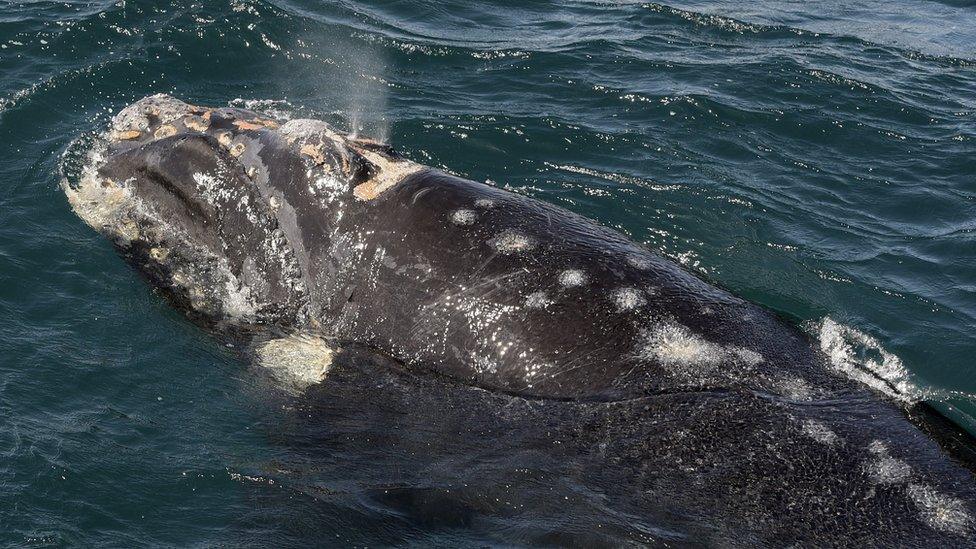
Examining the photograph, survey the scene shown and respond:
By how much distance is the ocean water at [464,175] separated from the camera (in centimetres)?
726

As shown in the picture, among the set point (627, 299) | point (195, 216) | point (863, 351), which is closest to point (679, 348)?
point (627, 299)

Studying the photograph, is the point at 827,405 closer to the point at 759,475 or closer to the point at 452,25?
the point at 759,475

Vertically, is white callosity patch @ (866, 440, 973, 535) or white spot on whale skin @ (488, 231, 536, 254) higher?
white spot on whale skin @ (488, 231, 536, 254)

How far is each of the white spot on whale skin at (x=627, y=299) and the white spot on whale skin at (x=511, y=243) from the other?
824 mm

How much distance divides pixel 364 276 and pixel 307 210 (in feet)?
2.79

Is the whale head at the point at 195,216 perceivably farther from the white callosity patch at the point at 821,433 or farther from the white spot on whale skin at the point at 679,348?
the white callosity patch at the point at 821,433

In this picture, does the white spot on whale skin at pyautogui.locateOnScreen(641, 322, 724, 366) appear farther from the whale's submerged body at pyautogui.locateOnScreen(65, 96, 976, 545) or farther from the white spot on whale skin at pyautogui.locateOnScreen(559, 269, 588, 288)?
the white spot on whale skin at pyautogui.locateOnScreen(559, 269, 588, 288)

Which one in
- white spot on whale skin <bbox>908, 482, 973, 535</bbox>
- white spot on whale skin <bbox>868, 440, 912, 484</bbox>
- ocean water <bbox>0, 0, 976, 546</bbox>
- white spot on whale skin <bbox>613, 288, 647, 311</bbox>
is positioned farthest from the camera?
white spot on whale skin <bbox>613, 288, 647, 311</bbox>

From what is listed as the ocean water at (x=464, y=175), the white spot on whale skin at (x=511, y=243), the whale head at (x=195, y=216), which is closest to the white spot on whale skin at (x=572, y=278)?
the white spot on whale skin at (x=511, y=243)

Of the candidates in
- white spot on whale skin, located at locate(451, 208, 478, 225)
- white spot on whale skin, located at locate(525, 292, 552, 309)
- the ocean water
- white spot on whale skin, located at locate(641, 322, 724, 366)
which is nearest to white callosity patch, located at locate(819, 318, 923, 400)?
the ocean water

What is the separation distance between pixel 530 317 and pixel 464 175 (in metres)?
5.92

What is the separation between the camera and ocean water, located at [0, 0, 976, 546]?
7.26 metres

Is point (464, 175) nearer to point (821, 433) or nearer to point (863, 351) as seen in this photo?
point (863, 351)

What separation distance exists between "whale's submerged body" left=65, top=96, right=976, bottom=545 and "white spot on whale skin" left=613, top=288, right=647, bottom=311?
0.09ft
